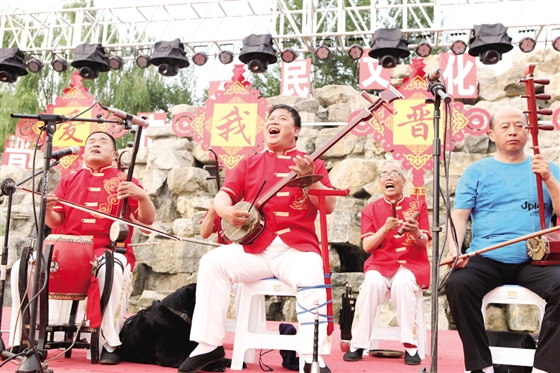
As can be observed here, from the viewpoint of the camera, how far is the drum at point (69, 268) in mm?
3031

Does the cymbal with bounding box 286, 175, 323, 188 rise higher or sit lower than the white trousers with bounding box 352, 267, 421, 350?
higher

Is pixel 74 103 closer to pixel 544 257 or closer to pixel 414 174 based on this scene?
pixel 414 174

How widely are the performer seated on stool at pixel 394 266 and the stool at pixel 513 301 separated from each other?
2.65 ft

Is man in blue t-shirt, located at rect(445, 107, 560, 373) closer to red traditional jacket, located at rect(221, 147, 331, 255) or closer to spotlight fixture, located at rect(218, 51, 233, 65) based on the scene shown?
red traditional jacket, located at rect(221, 147, 331, 255)

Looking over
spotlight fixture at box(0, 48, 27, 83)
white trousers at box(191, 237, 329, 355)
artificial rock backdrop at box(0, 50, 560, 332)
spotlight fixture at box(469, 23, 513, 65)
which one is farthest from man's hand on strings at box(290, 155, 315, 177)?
spotlight fixture at box(0, 48, 27, 83)

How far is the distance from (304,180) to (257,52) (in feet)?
16.5

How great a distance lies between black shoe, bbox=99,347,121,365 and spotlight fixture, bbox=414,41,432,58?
586 centimetres

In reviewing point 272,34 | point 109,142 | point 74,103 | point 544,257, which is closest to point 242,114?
point 272,34

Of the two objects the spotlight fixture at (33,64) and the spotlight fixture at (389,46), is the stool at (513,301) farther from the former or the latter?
the spotlight fixture at (33,64)

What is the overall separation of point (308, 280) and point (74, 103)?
734 centimetres

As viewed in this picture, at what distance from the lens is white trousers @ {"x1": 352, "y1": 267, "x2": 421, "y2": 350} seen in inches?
141

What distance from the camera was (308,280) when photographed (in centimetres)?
277

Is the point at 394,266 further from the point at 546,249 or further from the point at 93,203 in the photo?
the point at 93,203

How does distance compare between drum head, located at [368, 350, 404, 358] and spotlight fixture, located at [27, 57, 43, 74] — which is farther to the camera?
spotlight fixture, located at [27, 57, 43, 74]
